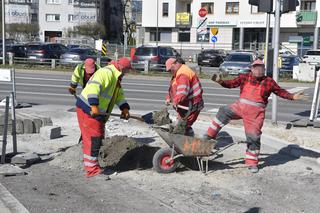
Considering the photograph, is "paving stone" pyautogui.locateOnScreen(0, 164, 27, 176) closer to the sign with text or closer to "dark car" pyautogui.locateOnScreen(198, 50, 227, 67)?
the sign with text

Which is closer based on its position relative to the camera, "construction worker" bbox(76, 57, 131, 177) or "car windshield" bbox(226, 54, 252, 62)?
"construction worker" bbox(76, 57, 131, 177)

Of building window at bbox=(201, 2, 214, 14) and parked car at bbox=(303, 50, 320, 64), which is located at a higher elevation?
building window at bbox=(201, 2, 214, 14)

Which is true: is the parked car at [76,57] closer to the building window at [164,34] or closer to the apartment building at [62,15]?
the building window at [164,34]

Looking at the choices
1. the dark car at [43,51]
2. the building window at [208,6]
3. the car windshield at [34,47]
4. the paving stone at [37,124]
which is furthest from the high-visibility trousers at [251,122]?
the building window at [208,6]

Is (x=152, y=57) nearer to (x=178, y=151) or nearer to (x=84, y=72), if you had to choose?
(x=84, y=72)

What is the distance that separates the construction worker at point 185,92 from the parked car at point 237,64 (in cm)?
2098

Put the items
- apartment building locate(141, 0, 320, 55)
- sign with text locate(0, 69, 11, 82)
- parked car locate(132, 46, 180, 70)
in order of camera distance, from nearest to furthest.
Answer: sign with text locate(0, 69, 11, 82) < parked car locate(132, 46, 180, 70) < apartment building locate(141, 0, 320, 55)

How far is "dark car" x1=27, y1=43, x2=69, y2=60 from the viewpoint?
34.2 metres

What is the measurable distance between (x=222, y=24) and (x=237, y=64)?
36031 millimetres

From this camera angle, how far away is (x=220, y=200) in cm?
632

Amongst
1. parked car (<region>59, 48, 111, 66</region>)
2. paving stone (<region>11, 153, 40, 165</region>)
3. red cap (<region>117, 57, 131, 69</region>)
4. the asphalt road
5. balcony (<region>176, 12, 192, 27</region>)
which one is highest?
balcony (<region>176, 12, 192, 27</region>)

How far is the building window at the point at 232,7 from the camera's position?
6419 cm

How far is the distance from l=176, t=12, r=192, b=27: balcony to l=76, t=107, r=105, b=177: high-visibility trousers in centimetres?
6022

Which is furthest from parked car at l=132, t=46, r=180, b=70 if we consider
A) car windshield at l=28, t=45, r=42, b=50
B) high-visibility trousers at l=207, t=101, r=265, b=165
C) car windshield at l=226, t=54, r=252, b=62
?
high-visibility trousers at l=207, t=101, r=265, b=165
